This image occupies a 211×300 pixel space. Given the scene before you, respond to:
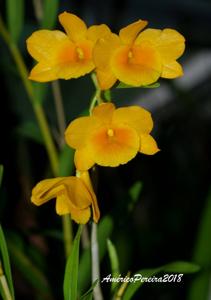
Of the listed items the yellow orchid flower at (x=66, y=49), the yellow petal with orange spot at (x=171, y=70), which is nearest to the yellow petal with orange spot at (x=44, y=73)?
the yellow orchid flower at (x=66, y=49)

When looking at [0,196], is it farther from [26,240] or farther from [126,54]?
[126,54]

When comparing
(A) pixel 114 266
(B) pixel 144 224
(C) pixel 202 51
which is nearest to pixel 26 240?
(A) pixel 114 266

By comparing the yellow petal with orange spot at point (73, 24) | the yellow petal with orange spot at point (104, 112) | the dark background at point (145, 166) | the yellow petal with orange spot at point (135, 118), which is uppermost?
the yellow petal with orange spot at point (73, 24)

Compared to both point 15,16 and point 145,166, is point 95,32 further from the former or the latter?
point 145,166

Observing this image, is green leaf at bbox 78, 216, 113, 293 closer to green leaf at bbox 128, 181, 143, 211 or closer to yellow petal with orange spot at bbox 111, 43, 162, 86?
green leaf at bbox 128, 181, 143, 211

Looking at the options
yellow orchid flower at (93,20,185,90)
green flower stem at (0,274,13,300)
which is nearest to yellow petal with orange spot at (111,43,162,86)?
yellow orchid flower at (93,20,185,90)

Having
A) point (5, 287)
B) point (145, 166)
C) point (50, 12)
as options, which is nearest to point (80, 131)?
point (5, 287)

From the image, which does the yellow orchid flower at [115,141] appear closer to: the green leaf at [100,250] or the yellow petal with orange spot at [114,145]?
the yellow petal with orange spot at [114,145]
